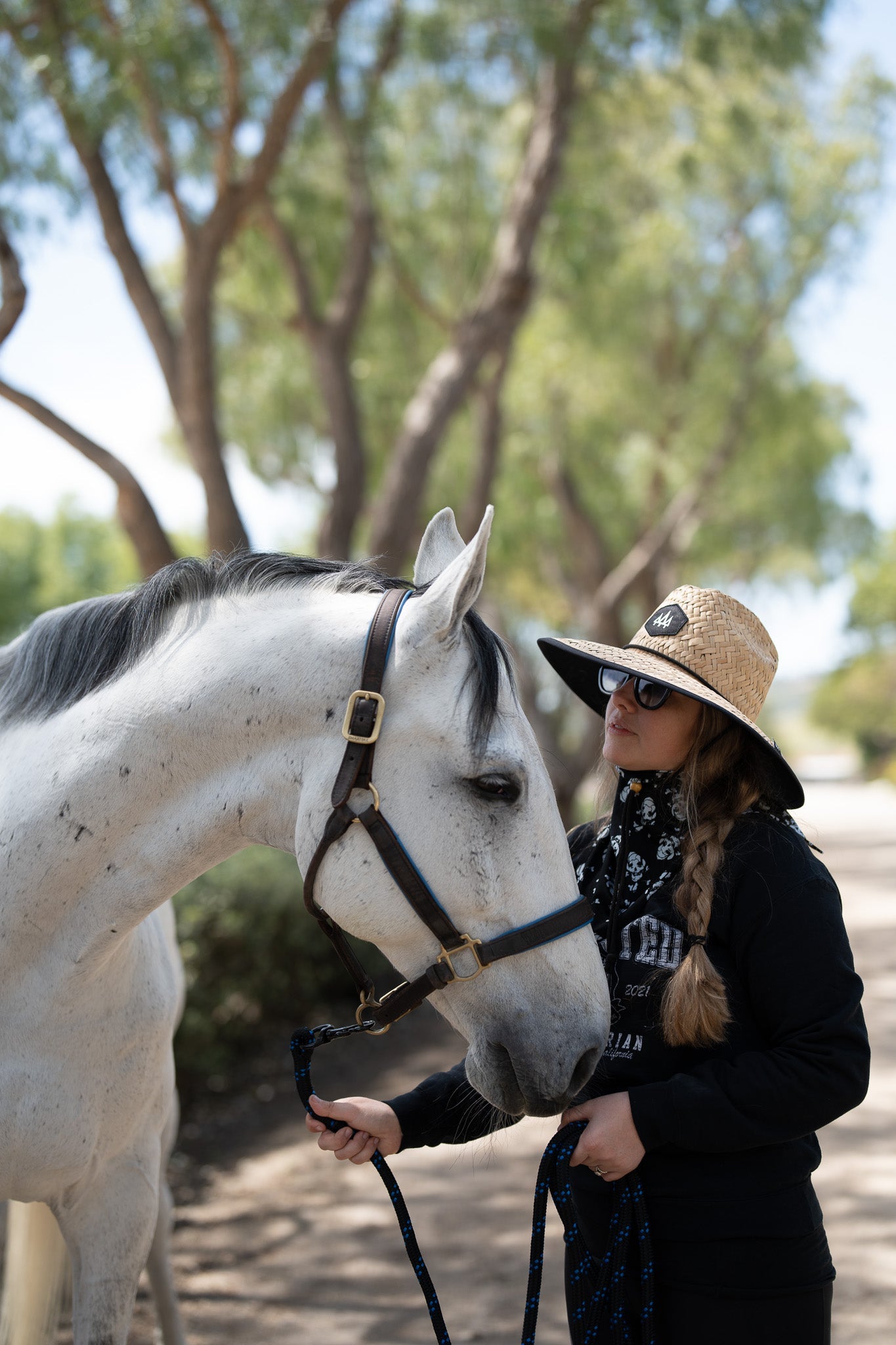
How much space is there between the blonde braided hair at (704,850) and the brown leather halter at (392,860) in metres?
0.18

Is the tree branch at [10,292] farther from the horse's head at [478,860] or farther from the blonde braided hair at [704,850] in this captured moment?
the blonde braided hair at [704,850]

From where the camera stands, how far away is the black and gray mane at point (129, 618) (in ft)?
5.83

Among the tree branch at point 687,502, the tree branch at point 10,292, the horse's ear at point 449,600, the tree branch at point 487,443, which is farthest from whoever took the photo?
the tree branch at point 687,502

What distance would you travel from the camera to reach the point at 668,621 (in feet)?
6.29

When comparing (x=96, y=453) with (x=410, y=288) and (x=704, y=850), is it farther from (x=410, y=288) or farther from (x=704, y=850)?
(x=410, y=288)

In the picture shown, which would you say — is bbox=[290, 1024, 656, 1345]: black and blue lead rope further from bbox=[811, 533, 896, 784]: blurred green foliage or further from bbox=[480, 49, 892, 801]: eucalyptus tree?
bbox=[811, 533, 896, 784]: blurred green foliage

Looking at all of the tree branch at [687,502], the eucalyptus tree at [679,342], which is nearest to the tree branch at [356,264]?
the eucalyptus tree at [679,342]

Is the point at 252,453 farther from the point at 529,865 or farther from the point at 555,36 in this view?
the point at 529,865

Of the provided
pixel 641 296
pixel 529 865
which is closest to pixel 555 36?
pixel 641 296

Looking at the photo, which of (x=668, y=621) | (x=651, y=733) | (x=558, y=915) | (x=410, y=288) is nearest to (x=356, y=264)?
(x=410, y=288)

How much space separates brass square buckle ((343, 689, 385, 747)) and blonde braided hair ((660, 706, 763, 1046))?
0.58 metres

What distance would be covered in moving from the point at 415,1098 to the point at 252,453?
15573 mm

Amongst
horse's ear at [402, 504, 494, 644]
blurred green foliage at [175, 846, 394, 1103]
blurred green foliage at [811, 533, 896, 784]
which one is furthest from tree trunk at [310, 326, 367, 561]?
blurred green foliage at [811, 533, 896, 784]

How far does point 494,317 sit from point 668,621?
6.43m
